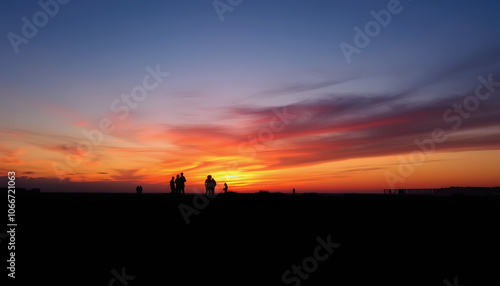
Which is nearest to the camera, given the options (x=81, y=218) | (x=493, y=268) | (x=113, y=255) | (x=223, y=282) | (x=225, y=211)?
(x=223, y=282)

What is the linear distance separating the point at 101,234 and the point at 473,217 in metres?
18.9

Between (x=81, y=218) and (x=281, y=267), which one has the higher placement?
(x=81, y=218)

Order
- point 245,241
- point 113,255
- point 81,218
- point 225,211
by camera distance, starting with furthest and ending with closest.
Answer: point 225,211 < point 81,218 < point 245,241 < point 113,255

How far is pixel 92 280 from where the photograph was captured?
32.4 ft

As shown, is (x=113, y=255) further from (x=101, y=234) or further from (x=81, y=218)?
(x=81, y=218)

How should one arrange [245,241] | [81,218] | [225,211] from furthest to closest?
[225,211] < [81,218] < [245,241]

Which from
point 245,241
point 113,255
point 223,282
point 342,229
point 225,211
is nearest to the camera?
point 223,282

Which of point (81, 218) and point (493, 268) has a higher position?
point (81, 218)

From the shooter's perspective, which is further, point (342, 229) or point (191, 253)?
point (342, 229)

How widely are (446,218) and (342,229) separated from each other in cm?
700

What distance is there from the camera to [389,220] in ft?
62.7

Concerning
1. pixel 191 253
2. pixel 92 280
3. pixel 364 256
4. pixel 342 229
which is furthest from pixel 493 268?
pixel 92 280

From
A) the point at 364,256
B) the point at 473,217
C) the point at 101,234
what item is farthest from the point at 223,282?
the point at 473,217

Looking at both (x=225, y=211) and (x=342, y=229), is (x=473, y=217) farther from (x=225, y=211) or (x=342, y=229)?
(x=225, y=211)
